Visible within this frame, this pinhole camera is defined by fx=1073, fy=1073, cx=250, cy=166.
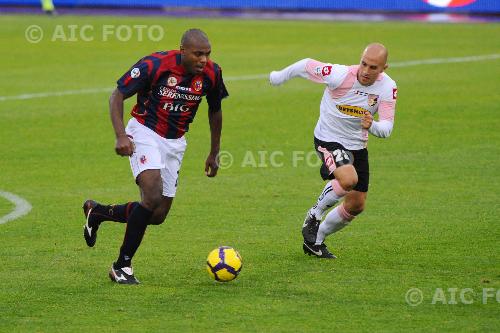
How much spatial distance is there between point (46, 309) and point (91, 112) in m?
10.9

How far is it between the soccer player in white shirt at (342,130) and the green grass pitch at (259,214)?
359 mm

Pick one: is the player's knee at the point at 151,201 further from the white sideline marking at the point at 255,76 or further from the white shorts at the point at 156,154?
the white sideline marking at the point at 255,76

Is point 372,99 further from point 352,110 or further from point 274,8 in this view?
point 274,8

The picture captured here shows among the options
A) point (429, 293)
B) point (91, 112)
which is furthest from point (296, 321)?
point (91, 112)

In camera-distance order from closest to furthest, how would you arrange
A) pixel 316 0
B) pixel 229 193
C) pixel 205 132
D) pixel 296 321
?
pixel 296 321, pixel 229 193, pixel 205 132, pixel 316 0

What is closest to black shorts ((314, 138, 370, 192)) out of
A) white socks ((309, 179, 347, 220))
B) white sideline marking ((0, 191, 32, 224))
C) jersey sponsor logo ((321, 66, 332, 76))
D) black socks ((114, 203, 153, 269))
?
white socks ((309, 179, 347, 220))

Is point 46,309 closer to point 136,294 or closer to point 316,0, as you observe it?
point 136,294

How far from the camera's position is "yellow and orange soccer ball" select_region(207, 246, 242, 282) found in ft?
30.1

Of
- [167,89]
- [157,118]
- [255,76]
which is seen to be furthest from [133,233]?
[255,76]

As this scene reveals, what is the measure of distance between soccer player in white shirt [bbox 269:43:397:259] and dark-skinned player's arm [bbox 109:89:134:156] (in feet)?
5.56

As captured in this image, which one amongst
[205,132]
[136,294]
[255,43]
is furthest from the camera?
[255,43]

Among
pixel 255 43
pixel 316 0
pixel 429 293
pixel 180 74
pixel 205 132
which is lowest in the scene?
pixel 429 293

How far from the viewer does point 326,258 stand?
10320mm

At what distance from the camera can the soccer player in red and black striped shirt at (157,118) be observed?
9.07 m
